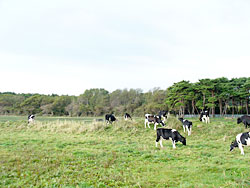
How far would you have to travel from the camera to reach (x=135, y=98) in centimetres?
6175

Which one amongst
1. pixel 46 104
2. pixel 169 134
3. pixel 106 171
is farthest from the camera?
pixel 46 104

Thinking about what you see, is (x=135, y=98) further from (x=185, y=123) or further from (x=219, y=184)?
(x=219, y=184)

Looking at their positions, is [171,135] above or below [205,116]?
below

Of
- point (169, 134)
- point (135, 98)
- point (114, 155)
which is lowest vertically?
point (114, 155)

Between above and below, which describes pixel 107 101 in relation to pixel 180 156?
above

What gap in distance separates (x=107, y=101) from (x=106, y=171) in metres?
57.5

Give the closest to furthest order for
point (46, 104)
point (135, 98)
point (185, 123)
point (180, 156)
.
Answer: point (180, 156) → point (185, 123) → point (135, 98) → point (46, 104)

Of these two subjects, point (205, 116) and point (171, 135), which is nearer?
point (171, 135)

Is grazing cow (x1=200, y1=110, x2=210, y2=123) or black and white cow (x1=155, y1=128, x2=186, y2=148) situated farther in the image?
grazing cow (x1=200, y1=110, x2=210, y2=123)

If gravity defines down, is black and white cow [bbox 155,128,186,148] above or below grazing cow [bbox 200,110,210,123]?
below

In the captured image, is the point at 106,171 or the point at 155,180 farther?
the point at 106,171

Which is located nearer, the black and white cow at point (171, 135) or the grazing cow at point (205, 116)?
the black and white cow at point (171, 135)

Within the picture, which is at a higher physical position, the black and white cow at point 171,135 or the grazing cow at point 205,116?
the grazing cow at point 205,116

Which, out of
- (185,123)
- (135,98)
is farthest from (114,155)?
(135,98)
